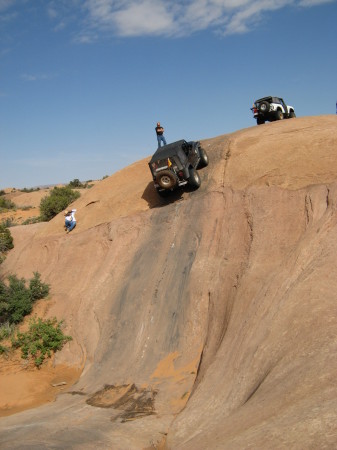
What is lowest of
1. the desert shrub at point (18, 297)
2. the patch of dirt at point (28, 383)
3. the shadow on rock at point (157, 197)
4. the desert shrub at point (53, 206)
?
the patch of dirt at point (28, 383)

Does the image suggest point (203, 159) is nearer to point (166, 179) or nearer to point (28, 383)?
point (166, 179)

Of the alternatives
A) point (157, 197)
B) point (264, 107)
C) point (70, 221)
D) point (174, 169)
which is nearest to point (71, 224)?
point (70, 221)

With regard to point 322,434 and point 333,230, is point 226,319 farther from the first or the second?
point 322,434

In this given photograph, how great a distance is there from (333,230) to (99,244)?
8977mm

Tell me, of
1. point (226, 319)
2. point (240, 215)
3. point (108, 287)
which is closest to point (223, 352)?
point (226, 319)

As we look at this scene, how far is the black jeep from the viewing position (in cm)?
1505

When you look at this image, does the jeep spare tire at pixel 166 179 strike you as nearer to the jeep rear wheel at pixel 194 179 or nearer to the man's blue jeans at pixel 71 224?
the jeep rear wheel at pixel 194 179

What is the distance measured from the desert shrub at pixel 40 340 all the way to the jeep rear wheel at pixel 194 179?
21.3 feet

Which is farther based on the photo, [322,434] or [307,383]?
[307,383]

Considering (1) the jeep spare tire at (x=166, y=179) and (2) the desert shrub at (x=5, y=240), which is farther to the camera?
(2) the desert shrub at (x=5, y=240)

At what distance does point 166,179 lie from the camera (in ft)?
49.5

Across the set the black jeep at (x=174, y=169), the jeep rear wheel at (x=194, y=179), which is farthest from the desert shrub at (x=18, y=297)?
the jeep rear wheel at (x=194, y=179)

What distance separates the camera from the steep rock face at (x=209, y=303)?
7.05m

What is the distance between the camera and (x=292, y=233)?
36.3 feet
